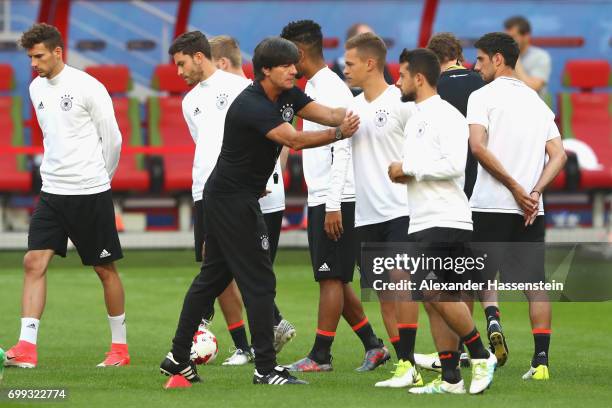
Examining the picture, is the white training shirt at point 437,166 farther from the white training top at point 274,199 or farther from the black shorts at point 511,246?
the white training top at point 274,199

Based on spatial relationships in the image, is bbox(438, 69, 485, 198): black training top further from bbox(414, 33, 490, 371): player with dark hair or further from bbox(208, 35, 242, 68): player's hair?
bbox(208, 35, 242, 68): player's hair

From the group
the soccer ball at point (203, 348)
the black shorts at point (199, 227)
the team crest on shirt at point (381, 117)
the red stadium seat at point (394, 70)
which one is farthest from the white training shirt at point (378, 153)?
the red stadium seat at point (394, 70)

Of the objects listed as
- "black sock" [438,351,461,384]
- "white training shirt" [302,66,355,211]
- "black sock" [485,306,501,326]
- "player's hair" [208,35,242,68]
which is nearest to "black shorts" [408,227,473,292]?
"black sock" [438,351,461,384]

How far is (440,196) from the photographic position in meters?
7.86

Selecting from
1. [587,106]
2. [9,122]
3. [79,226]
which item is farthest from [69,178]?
[587,106]

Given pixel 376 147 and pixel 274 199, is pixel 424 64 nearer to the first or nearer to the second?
pixel 376 147

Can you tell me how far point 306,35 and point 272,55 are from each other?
1.09 m

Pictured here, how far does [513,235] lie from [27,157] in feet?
33.1

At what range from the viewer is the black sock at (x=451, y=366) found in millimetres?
7918

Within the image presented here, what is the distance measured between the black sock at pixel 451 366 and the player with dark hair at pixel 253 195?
0.87 m

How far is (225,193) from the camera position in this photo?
8.18 metres

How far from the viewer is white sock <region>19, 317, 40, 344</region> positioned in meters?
9.25

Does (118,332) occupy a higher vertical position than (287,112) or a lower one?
lower

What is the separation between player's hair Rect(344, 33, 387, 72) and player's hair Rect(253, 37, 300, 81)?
25.7 inches
